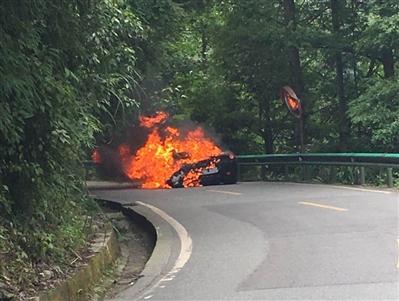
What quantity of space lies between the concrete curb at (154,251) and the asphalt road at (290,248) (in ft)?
0.77

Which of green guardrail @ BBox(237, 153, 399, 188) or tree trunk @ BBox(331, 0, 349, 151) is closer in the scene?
green guardrail @ BBox(237, 153, 399, 188)

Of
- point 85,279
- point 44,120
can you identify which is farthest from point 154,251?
point 44,120

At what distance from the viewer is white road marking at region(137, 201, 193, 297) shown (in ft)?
25.4

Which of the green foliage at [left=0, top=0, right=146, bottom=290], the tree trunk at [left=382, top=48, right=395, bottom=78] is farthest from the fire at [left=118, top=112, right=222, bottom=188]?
the green foliage at [left=0, top=0, right=146, bottom=290]

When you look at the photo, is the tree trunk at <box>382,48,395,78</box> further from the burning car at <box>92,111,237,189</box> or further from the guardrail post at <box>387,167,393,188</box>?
A: the guardrail post at <box>387,167,393,188</box>

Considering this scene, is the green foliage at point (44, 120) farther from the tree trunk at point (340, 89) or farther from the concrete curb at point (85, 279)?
the tree trunk at point (340, 89)

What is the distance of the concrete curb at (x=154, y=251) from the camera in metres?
7.26

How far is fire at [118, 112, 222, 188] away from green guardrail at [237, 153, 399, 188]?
1855 mm

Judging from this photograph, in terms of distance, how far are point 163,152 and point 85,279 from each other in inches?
727

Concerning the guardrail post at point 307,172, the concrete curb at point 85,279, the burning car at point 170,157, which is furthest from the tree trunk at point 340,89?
the concrete curb at point 85,279

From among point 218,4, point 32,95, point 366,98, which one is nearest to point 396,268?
point 32,95

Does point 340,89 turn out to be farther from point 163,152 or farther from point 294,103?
point 163,152

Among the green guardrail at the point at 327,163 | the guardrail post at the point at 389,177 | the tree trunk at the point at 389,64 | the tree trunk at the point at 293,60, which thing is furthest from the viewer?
the tree trunk at the point at 293,60

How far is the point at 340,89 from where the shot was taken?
24.5 meters
